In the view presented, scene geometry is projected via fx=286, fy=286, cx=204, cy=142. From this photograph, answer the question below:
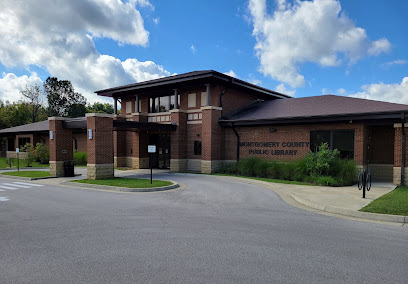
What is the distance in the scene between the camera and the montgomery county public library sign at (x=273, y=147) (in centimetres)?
1775

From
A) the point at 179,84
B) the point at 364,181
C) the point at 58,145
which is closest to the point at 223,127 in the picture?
the point at 179,84

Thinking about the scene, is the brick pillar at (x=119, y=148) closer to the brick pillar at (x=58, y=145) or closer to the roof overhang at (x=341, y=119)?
the brick pillar at (x=58, y=145)

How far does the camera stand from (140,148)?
24.4m

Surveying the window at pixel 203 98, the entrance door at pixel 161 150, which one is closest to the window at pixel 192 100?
the window at pixel 203 98

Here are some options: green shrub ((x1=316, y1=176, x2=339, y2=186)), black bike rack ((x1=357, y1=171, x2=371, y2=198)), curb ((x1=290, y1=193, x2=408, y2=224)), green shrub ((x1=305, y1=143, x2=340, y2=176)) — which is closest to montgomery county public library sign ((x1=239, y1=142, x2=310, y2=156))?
green shrub ((x1=305, y1=143, x2=340, y2=176))

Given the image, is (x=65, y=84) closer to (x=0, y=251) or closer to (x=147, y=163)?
(x=147, y=163)

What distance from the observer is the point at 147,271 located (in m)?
4.45

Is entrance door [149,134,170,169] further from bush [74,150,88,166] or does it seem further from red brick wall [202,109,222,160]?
bush [74,150,88,166]

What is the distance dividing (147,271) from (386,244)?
188 inches

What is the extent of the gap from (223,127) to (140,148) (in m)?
7.72

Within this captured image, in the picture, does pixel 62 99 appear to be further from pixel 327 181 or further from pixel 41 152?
pixel 327 181

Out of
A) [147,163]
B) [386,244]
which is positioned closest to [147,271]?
[386,244]

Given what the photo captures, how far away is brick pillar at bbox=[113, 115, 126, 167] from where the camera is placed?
25.7 m

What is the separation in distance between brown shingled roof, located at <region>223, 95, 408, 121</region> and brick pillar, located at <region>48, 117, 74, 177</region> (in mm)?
11361
